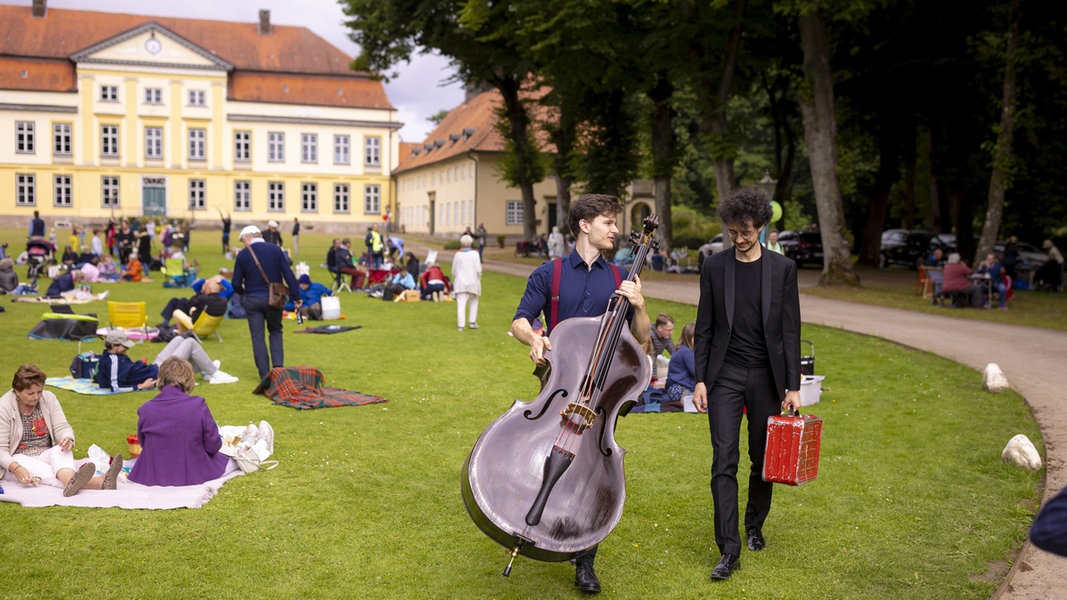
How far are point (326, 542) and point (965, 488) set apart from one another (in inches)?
201

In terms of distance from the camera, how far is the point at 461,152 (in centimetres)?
6419

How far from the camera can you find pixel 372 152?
77125 mm

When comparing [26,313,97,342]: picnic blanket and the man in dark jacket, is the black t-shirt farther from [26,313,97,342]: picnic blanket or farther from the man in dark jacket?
[26,313,97,342]: picnic blanket

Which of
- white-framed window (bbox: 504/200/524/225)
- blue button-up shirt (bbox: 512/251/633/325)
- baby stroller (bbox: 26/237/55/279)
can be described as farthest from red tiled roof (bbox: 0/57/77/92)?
blue button-up shirt (bbox: 512/251/633/325)

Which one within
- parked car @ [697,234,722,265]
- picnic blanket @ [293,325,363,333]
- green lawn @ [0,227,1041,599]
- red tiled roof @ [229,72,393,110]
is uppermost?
red tiled roof @ [229,72,393,110]

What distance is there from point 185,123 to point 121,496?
69856 millimetres

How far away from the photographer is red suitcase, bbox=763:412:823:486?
5.62 meters

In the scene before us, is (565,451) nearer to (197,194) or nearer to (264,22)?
(197,194)

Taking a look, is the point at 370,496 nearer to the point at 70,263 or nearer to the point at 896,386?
the point at 896,386

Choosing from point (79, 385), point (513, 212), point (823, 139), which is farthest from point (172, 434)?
point (513, 212)

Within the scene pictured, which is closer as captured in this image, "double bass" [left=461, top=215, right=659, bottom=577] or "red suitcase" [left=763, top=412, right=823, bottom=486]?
"double bass" [left=461, top=215, right=659, bottom=577]

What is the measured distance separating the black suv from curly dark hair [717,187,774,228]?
124 feet

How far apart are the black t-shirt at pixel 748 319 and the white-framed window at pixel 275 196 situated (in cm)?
7306

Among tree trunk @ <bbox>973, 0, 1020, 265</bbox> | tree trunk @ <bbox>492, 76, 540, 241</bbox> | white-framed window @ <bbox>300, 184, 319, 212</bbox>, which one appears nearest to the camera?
tree trunk @ <bbox>973, 0, 1020, 265</bbox>
